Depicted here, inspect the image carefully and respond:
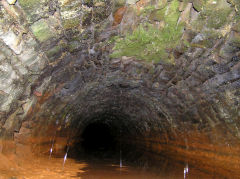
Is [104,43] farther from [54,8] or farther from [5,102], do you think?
[5,102]

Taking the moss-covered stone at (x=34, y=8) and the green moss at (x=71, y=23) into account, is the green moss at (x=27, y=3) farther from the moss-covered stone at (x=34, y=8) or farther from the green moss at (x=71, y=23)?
the green moss at (x=71, y=23)

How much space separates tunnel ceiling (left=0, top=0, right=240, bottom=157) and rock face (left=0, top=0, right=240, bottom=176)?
2cm

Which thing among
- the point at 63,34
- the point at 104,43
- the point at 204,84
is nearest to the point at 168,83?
the point at 204,84

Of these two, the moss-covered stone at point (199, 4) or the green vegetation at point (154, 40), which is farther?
the green vegetation at point (154, 40)

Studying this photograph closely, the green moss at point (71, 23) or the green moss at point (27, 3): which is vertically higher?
the green moss at point (71, 23)

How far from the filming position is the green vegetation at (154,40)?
455cm

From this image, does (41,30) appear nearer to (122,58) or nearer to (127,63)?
(122,58)

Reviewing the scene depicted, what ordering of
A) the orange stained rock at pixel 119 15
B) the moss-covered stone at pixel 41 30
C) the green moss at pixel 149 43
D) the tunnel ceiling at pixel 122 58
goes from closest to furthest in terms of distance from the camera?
1. the moss-covered stone at pixel 41 30
2. the tunnel ceiling at pixel 122 58
3. the orange stained rock at pixel 119 15
4. the green moss at pixel 149 43

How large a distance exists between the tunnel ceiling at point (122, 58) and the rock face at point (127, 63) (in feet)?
0.07

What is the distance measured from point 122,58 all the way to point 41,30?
2.70 m

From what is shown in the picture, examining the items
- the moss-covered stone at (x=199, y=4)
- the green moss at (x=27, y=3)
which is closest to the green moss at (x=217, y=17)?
the moss-covered stone at (x=199, y=4)

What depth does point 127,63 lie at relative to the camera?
6.47 metres

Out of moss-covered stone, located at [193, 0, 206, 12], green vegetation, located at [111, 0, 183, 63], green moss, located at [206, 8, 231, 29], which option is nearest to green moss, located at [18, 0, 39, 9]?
green vegetation, located at [111, 0, 183, 63]

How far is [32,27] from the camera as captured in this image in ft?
12.3
